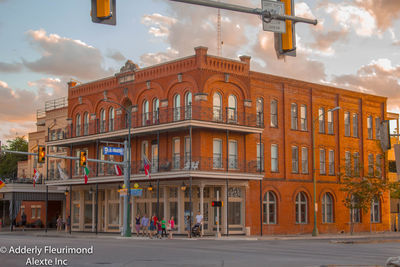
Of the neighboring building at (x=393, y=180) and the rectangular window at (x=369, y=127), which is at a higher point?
the rectangular window at (x=369, y=127)

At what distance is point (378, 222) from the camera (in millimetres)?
55156

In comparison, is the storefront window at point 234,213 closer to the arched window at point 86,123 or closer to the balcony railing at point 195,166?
the balcony railing at point 195,166

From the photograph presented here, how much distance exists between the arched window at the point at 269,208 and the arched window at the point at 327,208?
643 cm

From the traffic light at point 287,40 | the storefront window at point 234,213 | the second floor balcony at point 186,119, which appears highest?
the second floor balcony at point 186,119

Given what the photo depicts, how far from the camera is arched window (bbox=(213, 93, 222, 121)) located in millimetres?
42731

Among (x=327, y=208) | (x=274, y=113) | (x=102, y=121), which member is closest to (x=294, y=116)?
(x=274, y=113)

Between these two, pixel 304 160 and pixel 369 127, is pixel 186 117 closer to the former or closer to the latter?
pixel 304 160

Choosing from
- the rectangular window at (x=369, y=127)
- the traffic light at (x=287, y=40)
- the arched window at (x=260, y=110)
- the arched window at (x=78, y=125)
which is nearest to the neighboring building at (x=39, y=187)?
the arched window at (x=78, y=125)

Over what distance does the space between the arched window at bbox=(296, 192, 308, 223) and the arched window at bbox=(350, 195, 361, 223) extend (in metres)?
3.88

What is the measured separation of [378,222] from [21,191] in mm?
34848

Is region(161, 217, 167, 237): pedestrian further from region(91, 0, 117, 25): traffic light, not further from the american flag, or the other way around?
region(91, 0, 117, 25): traffic light

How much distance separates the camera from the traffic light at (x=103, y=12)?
1060 cm

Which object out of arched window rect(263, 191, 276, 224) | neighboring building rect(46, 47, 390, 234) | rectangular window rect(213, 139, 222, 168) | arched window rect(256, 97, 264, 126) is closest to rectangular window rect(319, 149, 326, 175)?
neighboring building rect(46, 47, 390, 234)

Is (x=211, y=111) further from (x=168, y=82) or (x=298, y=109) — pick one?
(x=298, y=109)
